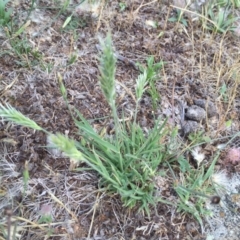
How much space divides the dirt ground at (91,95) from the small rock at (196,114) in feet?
0.15

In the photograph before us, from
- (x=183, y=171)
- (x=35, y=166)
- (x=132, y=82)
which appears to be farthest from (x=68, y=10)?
(x=183, y=171)

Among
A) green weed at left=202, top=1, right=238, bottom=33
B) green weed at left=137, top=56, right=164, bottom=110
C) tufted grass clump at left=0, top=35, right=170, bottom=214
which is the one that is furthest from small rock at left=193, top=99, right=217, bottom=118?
green weed at left=202, top=1, right=238, bottom=33

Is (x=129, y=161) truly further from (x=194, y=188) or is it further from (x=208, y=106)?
(x=208, y=106)

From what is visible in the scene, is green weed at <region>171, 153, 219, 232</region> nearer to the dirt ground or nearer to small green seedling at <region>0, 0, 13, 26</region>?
the dirt ground

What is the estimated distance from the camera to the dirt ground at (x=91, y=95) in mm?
1595

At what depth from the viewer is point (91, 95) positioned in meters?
1.89

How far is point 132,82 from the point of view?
197 cm

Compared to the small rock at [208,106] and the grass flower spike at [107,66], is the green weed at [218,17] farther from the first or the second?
the grass flower spike at [107,66]

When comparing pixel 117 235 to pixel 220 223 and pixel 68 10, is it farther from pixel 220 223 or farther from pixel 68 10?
pixel 68 10

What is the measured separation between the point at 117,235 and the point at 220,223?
0.41 metres

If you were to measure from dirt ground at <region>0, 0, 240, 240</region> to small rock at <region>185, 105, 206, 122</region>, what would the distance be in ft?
0.15

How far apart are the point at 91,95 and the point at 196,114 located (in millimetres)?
468

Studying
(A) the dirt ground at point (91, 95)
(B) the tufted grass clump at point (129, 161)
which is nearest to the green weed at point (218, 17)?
(A) the dirt ground at point (91, 95)

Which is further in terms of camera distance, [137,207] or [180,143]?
[180,143]
